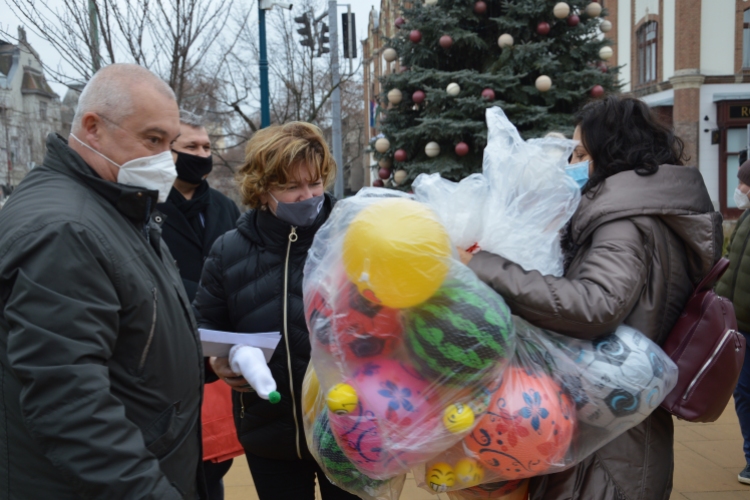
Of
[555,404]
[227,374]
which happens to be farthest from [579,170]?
[227,374]

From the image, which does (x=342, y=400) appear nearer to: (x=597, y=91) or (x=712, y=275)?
(x=712, y=275)

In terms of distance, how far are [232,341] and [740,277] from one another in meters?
3.52

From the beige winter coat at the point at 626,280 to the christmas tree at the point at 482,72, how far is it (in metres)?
5.31

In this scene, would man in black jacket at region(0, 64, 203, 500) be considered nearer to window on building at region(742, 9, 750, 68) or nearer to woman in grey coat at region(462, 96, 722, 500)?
woman in grey coat at region(462, 96, 722, 500)

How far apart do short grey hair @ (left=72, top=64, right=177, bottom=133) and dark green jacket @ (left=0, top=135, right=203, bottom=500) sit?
0.13 meters

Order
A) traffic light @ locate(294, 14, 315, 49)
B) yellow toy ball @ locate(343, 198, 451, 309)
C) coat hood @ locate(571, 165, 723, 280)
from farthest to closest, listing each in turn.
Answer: traffic light @ locate(294, 14, 315, 49) → coat hood @ locate(571, 165, 723, 280) → yellow toy ball @ locate(343, 198, 451, 309)

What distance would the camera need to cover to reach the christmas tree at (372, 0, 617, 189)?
23.9ft

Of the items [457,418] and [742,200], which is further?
[742,200]

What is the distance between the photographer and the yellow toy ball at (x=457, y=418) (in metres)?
1.71

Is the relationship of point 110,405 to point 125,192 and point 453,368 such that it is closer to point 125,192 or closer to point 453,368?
point 125,192

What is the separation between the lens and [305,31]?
36.2 ft

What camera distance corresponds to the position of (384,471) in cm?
182

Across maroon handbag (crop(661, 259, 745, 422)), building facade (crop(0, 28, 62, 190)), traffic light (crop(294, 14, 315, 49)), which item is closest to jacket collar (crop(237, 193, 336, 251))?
maroon handbag (crop(661, 259, 745, 422))

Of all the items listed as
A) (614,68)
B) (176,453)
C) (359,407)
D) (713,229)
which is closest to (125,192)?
(176,453)
